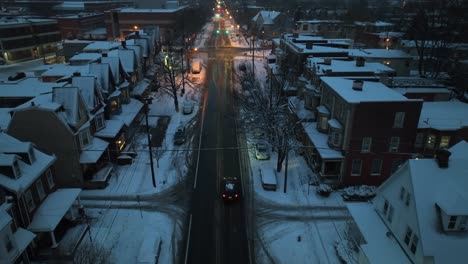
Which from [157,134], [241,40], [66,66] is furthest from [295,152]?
[241,40]

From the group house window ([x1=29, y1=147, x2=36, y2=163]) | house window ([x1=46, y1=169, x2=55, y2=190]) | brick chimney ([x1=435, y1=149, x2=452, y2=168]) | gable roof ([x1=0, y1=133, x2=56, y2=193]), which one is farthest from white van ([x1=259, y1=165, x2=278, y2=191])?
house window ([x1=29, y1=147, x2=36, y2=163])

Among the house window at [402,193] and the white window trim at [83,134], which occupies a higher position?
the house window at [402,193]

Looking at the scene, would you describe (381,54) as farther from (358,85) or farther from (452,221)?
(452,221)

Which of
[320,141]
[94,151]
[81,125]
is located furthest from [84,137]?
[320,141]

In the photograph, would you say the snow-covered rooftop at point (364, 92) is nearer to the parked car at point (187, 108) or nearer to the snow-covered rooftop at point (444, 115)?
the snow-covered rooftop at point (444, 115)

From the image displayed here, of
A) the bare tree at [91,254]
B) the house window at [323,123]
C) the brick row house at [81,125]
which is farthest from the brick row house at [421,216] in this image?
the brick row house at [81,125]

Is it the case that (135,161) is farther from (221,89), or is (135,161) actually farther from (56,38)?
(56,38)
